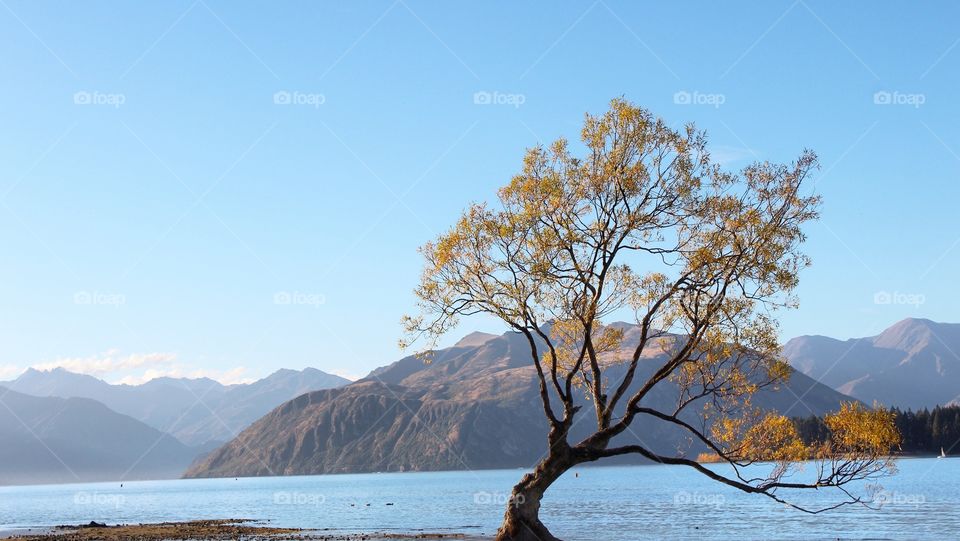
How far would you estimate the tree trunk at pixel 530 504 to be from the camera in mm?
41062

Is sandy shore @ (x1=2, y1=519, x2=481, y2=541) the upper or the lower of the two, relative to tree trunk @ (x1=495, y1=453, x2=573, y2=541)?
lower

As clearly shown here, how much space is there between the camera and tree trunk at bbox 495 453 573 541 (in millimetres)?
41062

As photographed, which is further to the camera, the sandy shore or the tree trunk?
the sandy shore

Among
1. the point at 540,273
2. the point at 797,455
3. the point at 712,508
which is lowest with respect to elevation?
the point at 712,508

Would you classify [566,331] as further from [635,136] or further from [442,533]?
[442,533]

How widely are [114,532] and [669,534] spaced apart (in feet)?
166

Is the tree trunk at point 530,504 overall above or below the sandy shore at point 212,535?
above

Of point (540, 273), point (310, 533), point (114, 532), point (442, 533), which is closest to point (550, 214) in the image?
point (540, 273)

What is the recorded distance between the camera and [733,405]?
138 feet

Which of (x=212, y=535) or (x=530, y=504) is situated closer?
(x=530, y=504)

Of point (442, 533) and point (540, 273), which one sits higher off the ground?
point (540, 273)

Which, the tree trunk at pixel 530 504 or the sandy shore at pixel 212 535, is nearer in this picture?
the tree trunk at pixel 530 504

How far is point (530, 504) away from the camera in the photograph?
41.5 metres

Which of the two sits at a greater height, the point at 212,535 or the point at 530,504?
the point at 530,504
